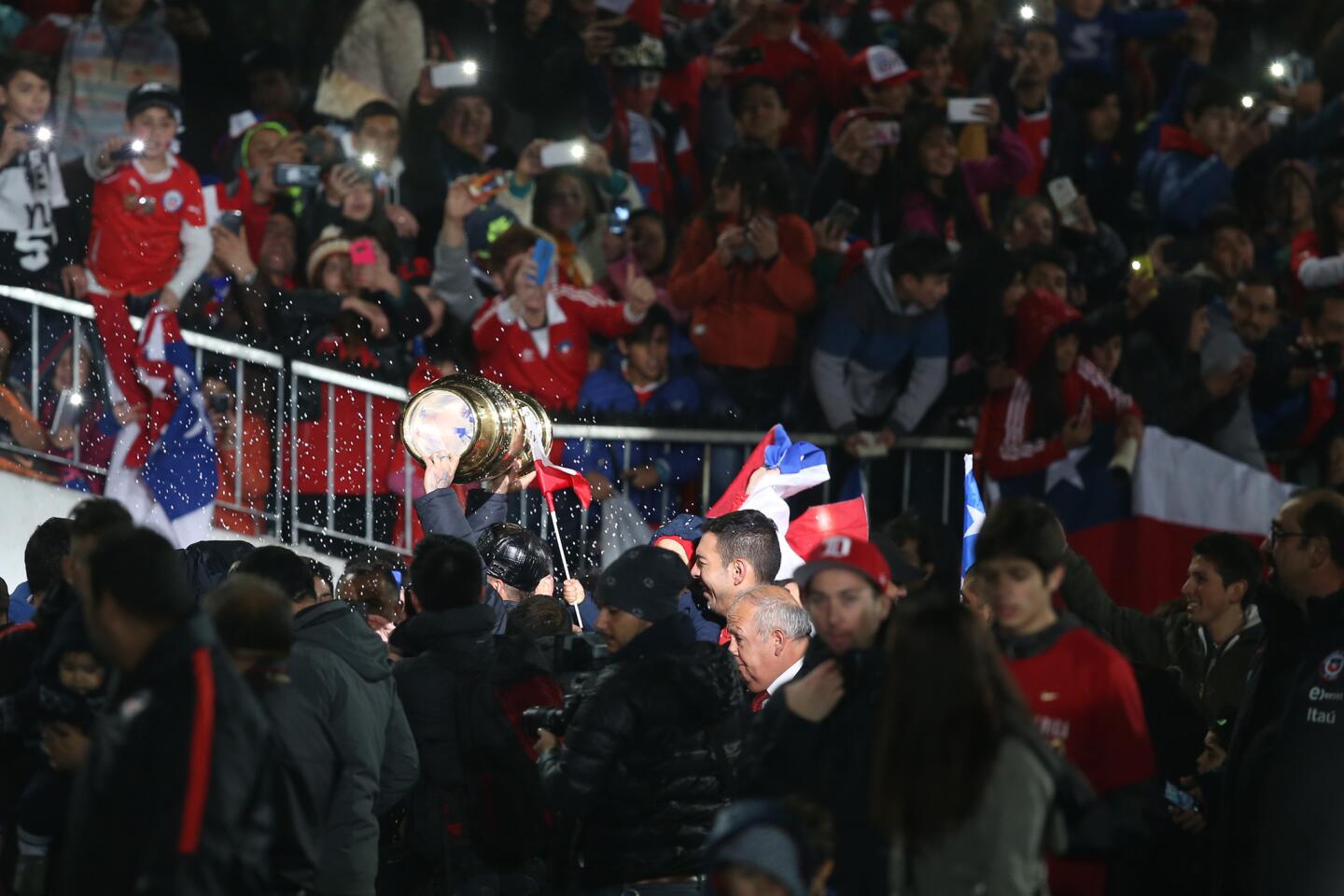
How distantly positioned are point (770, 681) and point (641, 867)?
756 millimetres

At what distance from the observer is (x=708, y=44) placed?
39.6 ft

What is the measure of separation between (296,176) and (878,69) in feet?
11.9

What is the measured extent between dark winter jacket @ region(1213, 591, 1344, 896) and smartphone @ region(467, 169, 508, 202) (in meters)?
6.20

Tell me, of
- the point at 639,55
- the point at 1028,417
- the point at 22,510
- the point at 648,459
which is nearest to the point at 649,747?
the point at 648,459

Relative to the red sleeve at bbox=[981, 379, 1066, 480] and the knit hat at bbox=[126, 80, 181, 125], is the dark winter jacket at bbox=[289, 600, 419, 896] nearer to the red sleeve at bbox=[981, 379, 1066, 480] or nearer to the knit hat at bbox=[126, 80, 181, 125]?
the red sleeve at bbox=[981, 379, 1066, 480]

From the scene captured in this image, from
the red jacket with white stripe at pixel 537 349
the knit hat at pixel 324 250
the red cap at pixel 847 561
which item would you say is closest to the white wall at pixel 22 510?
the red jacket with white stripe at pixel 537 349

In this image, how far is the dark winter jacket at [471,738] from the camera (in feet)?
19.5

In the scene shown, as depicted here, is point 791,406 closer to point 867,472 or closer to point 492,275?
point 867,472

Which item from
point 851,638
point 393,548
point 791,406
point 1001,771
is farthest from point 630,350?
point 1001,771

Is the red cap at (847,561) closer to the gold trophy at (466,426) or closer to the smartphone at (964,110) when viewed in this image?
the gold trophy at (466,426)

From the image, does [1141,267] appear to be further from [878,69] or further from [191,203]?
[191,203]

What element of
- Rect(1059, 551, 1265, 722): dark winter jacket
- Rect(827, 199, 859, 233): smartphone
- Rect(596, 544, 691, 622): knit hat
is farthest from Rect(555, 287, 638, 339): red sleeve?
Rect(596, 544, 691, 622): knit hat

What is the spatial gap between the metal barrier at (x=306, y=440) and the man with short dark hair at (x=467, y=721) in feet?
10.4

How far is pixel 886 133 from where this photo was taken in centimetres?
1117
